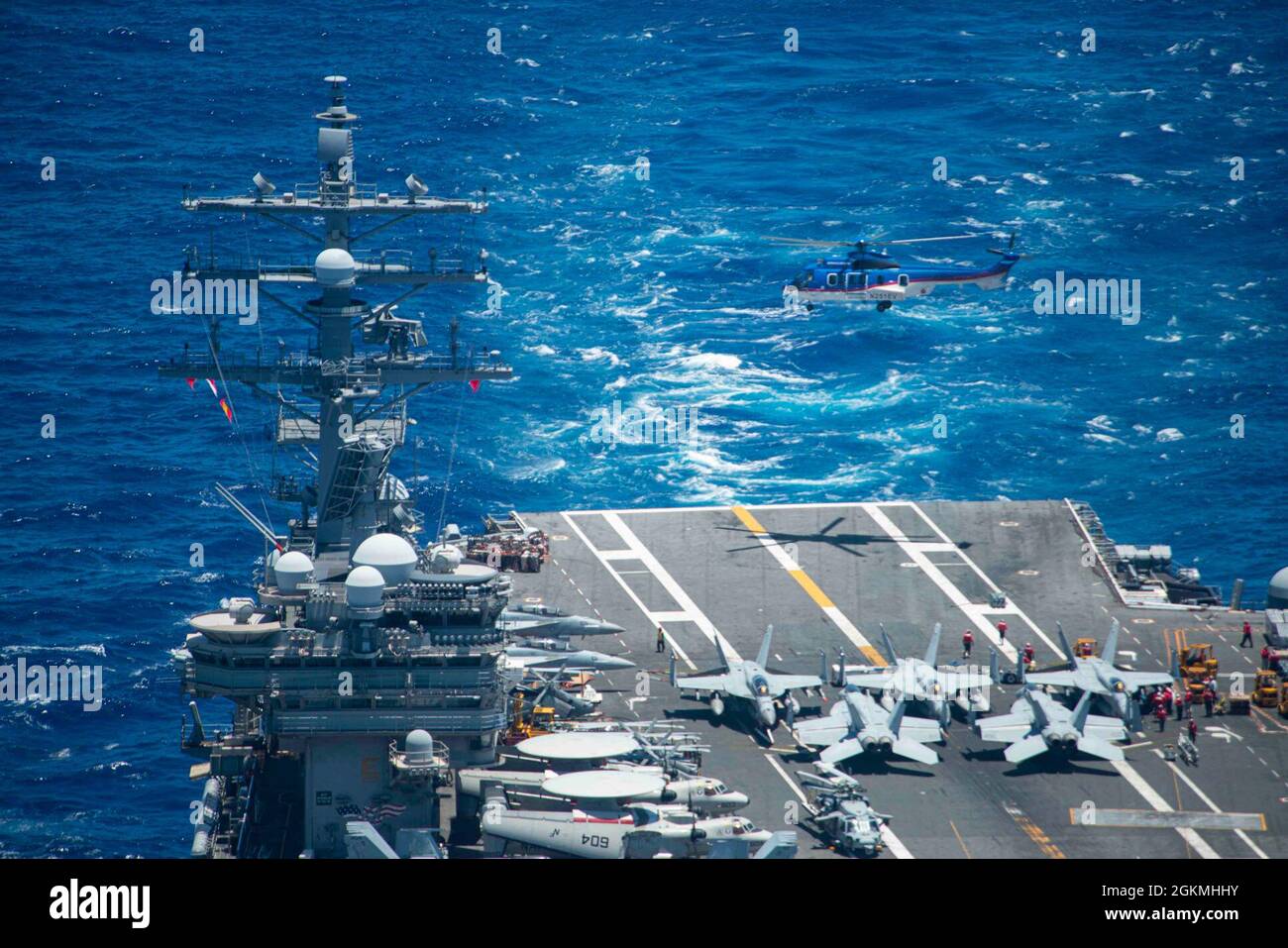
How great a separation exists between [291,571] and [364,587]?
3.25 meters

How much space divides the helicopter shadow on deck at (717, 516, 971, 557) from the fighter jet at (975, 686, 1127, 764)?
671 inches

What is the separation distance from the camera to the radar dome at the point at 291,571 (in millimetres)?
55906

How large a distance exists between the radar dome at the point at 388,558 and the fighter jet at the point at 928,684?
60.5ft

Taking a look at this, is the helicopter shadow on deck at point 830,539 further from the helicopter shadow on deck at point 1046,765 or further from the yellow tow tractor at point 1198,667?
the helicopter shadow on deck at point 1046,765

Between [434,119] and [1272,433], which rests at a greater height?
[434,119]

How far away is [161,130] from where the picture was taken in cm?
12681

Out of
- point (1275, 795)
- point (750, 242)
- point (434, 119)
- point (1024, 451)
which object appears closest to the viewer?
→ point (1275, 795)

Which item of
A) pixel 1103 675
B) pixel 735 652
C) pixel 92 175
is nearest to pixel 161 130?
pixel 92 175

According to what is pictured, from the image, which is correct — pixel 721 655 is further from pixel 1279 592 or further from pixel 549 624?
pixel 1279 592

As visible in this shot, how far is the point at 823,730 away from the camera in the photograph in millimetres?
64062

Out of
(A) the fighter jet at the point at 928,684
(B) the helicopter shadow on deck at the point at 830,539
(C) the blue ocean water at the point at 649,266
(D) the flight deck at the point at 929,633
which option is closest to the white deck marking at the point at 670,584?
(D) the flight deck at the point at 929,633

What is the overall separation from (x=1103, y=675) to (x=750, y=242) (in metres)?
56.5

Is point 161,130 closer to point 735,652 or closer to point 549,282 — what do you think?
point 549,282

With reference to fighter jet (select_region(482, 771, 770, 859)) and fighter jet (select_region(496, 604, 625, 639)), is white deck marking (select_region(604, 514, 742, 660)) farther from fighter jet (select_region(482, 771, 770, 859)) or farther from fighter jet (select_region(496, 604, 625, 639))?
fighter jet (select_region(482, 771, 770, 859))
